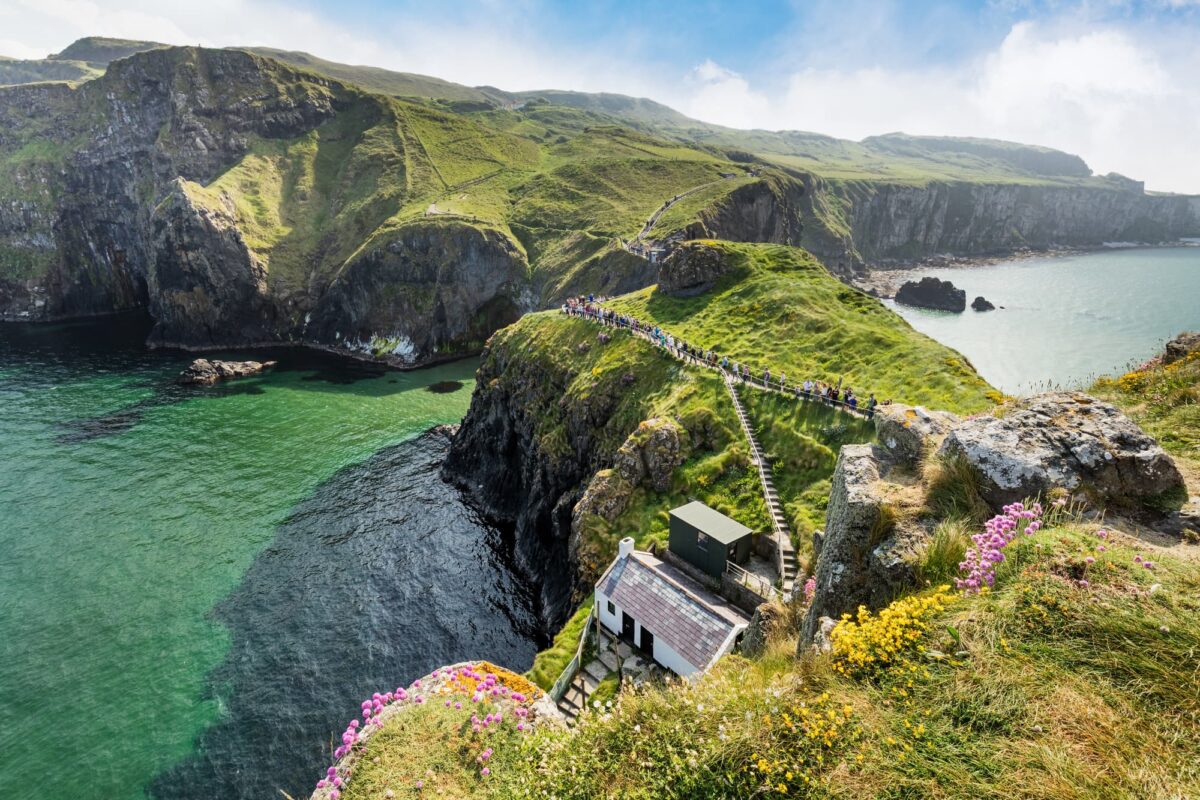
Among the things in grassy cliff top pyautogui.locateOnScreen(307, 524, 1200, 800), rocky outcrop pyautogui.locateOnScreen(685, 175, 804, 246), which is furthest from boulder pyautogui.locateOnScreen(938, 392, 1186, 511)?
rocky outcrop pyautogui.locateOnScreen(685, 175, 804, 246)

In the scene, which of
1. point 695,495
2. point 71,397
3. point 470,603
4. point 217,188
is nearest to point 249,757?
point 470,603

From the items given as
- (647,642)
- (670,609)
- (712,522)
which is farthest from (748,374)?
(647,642)

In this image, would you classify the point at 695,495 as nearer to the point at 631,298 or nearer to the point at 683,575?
the point at 683,575

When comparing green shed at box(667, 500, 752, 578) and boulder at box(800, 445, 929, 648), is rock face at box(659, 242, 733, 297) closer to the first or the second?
green shed at box(667, 500, 752, 578)

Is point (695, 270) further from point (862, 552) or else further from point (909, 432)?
point (862, 552)

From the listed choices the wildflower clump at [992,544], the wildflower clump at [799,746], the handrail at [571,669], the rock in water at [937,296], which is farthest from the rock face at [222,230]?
the rock in water at [937,296]
